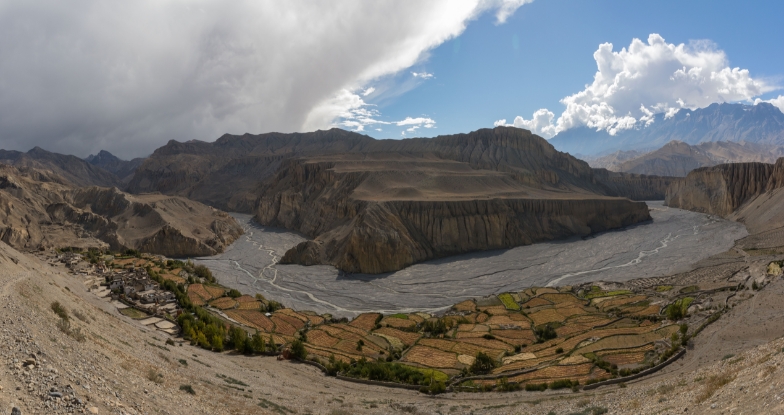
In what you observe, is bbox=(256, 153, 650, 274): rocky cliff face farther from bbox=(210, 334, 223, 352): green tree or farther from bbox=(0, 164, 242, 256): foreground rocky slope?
bbox=(210, 334, 223, 352): green tree

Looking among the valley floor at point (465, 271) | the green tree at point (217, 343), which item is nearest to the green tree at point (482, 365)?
the green tree at point (217, 343)

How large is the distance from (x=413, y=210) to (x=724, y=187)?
80.0 meters

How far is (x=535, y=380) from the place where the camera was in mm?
24562

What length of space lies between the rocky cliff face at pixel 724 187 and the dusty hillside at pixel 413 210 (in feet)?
59.0

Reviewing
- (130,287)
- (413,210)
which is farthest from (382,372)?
(413,210)

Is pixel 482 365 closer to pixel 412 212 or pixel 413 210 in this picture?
pixel 412 212

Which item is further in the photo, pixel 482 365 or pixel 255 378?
pixel 482 365

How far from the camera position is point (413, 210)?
79500 mm

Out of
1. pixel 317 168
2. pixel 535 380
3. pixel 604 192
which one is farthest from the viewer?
pixel 604 192

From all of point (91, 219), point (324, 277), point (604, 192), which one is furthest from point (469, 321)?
point (604, 192)

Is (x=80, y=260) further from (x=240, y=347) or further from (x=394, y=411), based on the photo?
(x=394, y=411)

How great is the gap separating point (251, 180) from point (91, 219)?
95511 millimetres

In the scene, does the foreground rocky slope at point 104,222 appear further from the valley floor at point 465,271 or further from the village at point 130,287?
the village at point 130,287

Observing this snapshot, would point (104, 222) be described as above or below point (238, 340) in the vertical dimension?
above
